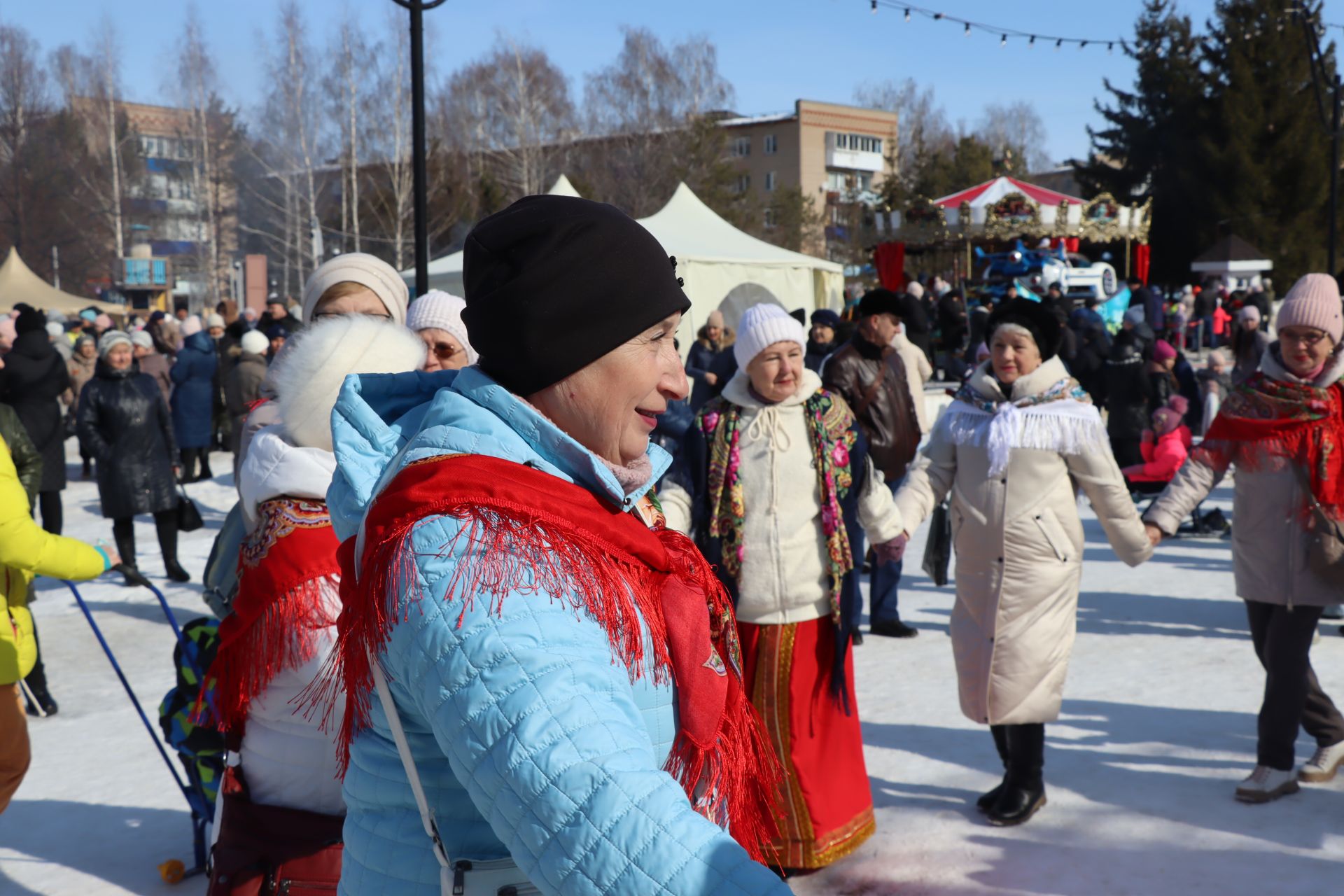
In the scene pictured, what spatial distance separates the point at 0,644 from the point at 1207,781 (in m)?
4.13

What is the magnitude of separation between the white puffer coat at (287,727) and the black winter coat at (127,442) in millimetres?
6365

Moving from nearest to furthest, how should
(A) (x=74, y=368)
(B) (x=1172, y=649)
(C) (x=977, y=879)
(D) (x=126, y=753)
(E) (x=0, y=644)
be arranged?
(E) (x=0, y=644)
(C) (x=977, y=879)
(D) (x=126, y=753)
(B) (x=1172, y=649)
(A) (x=74, y=368)

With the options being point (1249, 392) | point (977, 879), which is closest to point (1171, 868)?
point (977, 879)

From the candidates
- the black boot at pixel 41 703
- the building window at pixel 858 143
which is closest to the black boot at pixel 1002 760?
the black boot at pixel 41 703

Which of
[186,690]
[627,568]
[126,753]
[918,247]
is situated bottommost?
[126,753]

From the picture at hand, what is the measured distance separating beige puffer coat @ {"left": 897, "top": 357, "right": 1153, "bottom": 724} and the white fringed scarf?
0.06ft

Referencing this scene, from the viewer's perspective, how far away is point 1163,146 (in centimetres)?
3841

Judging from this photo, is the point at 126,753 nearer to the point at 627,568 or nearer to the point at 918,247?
the point at 627,568

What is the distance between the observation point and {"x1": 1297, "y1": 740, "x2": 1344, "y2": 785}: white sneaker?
4250 mm

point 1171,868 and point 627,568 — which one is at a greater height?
point 627,568

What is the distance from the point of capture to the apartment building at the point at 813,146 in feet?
222

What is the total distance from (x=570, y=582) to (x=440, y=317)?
265 centimetres

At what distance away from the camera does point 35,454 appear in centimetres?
657

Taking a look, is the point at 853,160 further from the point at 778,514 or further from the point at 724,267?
the point at 778,514
